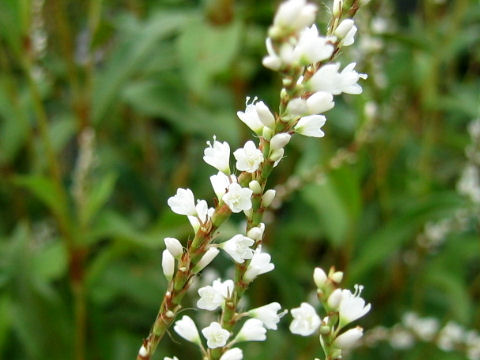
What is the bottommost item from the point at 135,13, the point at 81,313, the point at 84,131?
the point at 81,313

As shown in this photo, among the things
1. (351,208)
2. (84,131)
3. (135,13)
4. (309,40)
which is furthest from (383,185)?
(309,40)

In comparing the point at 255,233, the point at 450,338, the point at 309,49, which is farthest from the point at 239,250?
the point at 450,338

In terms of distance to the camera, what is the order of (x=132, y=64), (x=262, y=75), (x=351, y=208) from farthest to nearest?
(x=262, y=75) < (x=132, y=64) < (x=351, y=208)

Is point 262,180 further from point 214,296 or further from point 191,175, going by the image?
point 191,175

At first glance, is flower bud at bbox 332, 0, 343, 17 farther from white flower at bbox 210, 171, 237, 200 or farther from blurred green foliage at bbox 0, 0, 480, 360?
blurred green foliage at bbox 0, 0, 480, 360

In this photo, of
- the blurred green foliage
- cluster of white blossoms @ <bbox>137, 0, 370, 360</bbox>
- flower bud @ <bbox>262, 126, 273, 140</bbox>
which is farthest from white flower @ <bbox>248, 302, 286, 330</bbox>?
the blurred green foliage

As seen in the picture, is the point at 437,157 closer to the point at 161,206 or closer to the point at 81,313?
the point at 161,206
